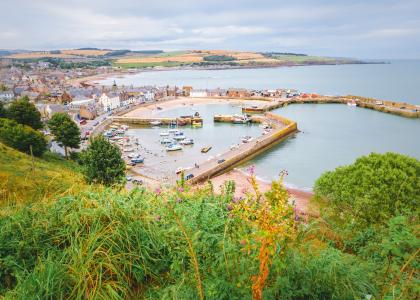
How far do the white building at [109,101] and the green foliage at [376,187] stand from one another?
134 feet

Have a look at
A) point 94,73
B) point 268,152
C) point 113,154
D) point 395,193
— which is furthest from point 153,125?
point 94,73

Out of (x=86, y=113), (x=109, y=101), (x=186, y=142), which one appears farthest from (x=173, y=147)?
(x=109, y=101)

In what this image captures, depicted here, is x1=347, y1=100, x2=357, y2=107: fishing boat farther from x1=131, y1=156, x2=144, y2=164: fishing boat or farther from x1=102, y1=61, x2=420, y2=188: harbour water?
x1=131, y1=156, x2=144, y2=164: fishing boat

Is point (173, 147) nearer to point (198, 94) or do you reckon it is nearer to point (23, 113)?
point (23, 113)

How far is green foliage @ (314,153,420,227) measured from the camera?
784 cm

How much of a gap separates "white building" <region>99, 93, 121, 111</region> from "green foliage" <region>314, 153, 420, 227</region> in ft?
134

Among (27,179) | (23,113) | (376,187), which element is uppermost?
(27,179)

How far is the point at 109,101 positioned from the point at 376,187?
141 ft

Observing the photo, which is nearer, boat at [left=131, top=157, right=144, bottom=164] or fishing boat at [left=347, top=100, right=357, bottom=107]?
boat at [left=131, top=157, right=144, bottom=164]

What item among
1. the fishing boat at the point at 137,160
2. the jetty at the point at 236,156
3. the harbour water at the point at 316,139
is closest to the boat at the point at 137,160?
the fishing boat at the point at 137,160

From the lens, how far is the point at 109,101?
46.2 metres

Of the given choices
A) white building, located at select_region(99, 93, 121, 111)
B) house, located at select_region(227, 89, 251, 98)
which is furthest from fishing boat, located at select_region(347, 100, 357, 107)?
white building, located at select_region(99, 93, 121, 111)

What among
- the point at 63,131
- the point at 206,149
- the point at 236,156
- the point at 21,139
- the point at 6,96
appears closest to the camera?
the point at 21,139

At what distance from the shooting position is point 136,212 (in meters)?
3.05
